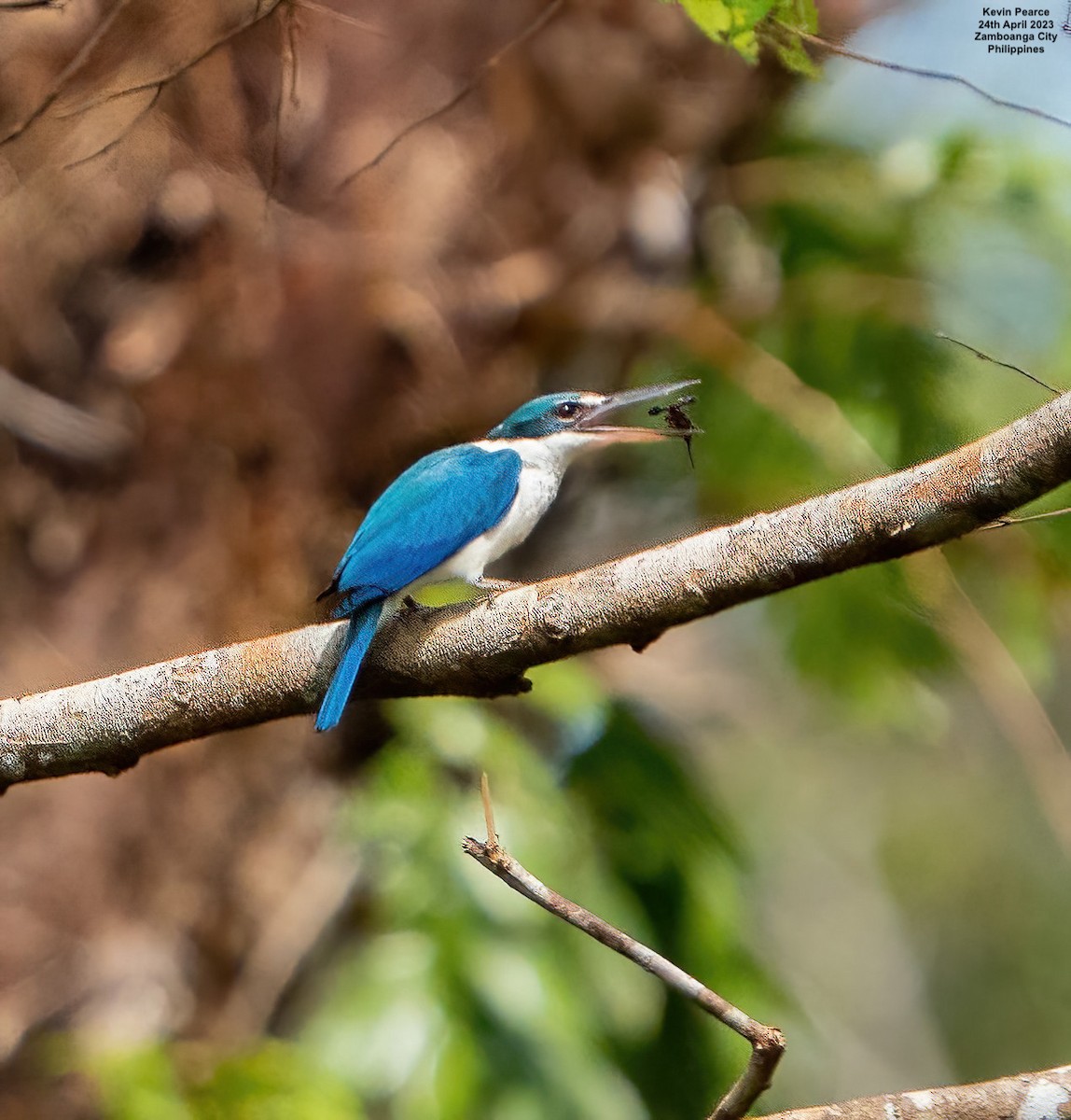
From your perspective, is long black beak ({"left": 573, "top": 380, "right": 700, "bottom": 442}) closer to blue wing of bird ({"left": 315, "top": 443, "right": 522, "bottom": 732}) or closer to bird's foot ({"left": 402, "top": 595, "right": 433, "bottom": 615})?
blue wing of bird ({"left": 315, "top": 443, "right": 522, "bottom": 732})

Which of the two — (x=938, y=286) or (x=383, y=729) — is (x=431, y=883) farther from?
(x=938, y=286)

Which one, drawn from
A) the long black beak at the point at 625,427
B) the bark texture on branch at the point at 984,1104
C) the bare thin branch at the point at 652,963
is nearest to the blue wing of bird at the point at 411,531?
the long black beak at the point at 625,427

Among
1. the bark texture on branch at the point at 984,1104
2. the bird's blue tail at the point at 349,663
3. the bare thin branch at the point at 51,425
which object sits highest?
Answer: the bird's blue tail at the point at 349,663

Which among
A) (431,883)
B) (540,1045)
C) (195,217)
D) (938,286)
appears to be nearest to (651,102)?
(938,286)

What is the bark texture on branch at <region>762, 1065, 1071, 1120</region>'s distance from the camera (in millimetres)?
1596

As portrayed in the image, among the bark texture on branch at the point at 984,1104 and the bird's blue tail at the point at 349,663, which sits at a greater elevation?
the bird's blue tail at the point at 349,663

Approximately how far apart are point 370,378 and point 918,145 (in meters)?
1.98

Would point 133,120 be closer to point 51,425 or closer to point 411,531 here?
point 411,531

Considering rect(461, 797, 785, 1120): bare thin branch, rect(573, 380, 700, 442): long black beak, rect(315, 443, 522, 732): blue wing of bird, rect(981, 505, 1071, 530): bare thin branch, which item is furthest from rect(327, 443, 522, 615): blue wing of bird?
rect(981, 505, 1071, 530): bare thin branch

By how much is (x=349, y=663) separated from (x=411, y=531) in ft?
1.32

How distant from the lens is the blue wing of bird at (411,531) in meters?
2.10

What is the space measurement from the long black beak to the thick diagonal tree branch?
1.28 ft

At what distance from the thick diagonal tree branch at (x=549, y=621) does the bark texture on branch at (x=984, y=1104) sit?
632 mm

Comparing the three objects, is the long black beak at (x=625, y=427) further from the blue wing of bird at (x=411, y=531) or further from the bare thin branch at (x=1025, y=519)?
the bare thin branch at (x=1025, y=519)
